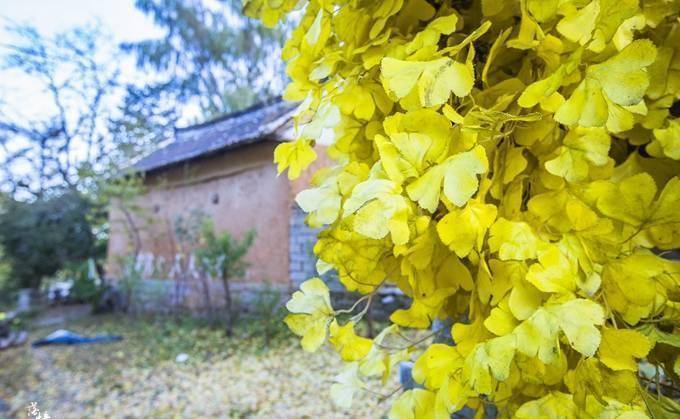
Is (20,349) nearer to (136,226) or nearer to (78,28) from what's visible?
(136,226)

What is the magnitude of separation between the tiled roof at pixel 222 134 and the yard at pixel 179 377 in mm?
2671

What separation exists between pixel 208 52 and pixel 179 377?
13.5 metres

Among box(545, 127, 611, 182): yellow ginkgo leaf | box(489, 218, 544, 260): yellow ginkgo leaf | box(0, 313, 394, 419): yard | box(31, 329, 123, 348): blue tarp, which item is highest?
box(545, 127, 611, 182): yellow ginkgo leaf

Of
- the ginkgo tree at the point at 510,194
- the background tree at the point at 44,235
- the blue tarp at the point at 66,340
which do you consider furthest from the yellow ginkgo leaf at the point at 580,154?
the background tree at the point at 44,235

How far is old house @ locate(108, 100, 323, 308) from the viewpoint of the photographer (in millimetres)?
5930

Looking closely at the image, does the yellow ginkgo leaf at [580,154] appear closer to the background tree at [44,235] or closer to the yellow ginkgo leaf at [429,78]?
the yellow ginkgo leaf at [429,78]

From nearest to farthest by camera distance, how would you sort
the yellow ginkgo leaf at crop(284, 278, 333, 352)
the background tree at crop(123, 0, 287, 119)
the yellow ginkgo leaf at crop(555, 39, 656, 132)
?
the yellow ginkgo leaf at crop(555, 39, 656, 132)
the yellow ginkgo leaf at crop(284, 278, 333, 352)
the background tree at crop(123, 0, 287, 119)

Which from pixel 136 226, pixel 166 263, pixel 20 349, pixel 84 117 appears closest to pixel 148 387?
pixel 20 349

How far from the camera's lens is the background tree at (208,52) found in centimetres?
1470

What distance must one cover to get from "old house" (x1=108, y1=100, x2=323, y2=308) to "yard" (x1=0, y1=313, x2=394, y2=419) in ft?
3.28

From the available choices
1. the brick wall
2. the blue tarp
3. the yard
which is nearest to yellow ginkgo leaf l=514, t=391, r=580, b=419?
the yard

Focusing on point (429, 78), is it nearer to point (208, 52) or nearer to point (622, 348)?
point (622, 348)

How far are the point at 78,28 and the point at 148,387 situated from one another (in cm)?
1054

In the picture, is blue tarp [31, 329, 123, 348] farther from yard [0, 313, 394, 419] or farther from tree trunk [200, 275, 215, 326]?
tree trunk [200, 275, 215, 326]
